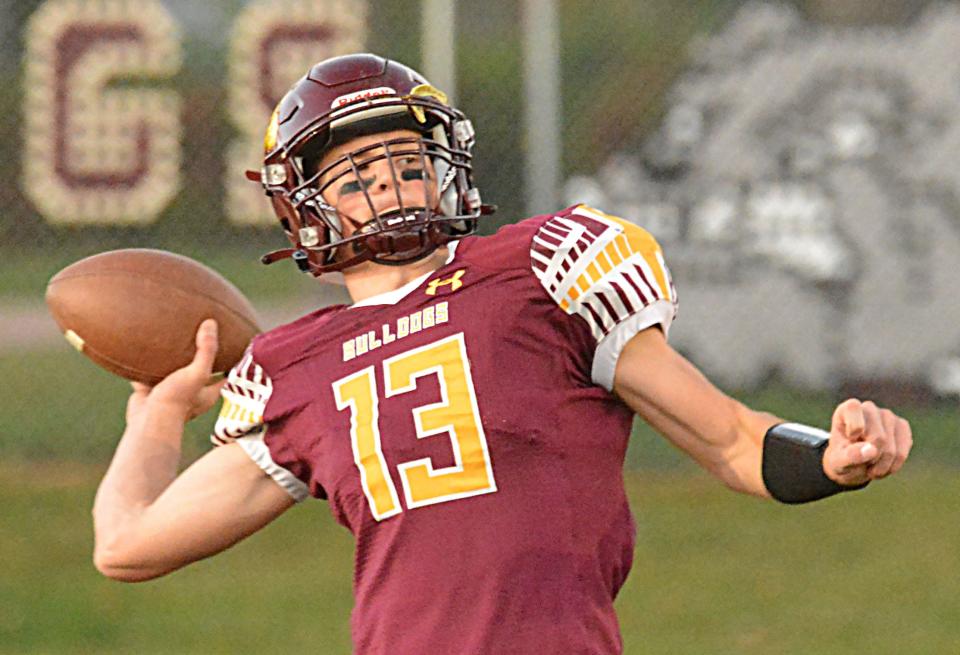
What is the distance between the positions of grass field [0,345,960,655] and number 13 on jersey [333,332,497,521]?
9.11 ft

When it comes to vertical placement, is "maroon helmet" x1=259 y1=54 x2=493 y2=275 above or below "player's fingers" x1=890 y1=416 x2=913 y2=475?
above

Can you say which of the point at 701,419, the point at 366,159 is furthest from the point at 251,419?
the point at 701,419

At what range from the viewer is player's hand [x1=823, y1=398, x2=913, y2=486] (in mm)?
2248

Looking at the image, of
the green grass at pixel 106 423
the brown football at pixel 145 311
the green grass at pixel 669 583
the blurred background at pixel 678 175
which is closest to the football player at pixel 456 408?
the brown football at pixel 145 311

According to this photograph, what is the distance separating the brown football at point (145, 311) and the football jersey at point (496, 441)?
19.6 inches

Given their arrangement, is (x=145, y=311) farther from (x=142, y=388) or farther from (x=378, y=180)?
(x=378, y=180)

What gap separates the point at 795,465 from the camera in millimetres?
2428

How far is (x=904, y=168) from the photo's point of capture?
7.50 metres

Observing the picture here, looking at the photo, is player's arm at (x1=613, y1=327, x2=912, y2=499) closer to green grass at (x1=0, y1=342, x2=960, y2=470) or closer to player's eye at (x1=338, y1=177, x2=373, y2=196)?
player's eye at (x1=338, y1=177, x2=373, y2=196)

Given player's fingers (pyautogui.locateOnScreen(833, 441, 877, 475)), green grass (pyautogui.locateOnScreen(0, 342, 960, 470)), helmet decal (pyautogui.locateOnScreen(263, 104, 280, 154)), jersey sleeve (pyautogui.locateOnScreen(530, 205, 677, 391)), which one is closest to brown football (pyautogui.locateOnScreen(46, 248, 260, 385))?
helmet decal (pyautogui.locateOnScreen(263, 104, 280, 154))

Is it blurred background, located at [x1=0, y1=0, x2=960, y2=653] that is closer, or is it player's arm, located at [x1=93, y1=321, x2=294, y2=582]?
player's arm, located at [x1=93, y1=321, x2=294, y2=582]

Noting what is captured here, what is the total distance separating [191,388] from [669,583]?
10.3 ft

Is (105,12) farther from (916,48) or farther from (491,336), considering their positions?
(491,336)

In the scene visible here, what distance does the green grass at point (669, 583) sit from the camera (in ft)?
17.6
